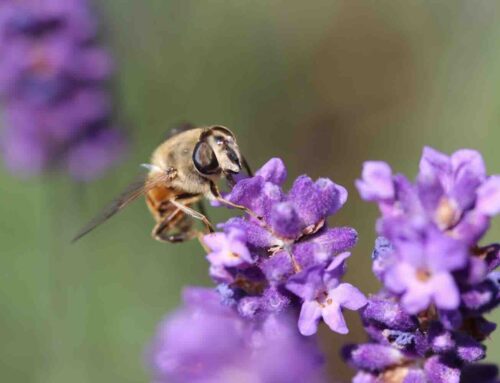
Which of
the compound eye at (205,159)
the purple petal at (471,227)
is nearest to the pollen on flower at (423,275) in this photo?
the purple petal at (471,227)

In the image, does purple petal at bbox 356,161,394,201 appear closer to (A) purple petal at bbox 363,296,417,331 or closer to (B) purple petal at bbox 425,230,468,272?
(B) purple petal at bbox 425,230,468,272

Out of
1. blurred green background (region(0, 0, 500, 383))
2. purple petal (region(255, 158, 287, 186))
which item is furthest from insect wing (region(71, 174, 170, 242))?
blurred green background (region(0, 0, 500, 383))

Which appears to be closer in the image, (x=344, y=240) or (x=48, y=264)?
(x=344, y=240)

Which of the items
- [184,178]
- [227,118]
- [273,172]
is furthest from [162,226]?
[227,118]

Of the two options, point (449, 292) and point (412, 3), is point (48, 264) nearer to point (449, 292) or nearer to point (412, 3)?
point (412, 3)

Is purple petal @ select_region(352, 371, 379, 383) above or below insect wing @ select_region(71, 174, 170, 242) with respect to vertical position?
below

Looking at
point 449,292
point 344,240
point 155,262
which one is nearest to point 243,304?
point 344,240

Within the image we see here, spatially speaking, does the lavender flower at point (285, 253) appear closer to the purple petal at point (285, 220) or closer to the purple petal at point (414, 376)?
the purple petal at point (285, 220)
